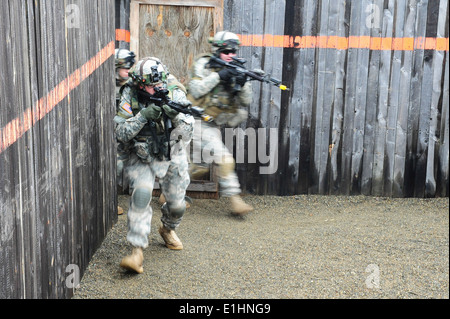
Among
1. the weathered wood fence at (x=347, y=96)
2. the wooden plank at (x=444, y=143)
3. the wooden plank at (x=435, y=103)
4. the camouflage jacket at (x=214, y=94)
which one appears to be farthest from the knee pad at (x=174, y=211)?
the wooden plank at (x=444, y=143)

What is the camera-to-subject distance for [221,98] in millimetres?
7031

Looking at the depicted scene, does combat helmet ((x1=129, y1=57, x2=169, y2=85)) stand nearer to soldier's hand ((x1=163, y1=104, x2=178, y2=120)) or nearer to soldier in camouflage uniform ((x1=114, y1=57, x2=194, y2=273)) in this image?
soldier in camouflage uniform ((x1=114, y1=57, x2=194, y2=273))

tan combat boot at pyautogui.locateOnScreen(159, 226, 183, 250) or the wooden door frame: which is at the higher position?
the wooden door frame

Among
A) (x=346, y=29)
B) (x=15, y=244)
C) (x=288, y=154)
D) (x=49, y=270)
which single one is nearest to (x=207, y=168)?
(x=288, y=154)

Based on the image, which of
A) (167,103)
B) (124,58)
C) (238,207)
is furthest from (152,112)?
(238,207)

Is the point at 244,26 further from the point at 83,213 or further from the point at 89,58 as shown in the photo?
the point at 83,213

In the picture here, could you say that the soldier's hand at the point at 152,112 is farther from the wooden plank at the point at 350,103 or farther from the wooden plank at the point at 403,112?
the wooden plank at the point at 403,112

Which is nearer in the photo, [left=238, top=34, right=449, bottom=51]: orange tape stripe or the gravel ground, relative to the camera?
the gravel ground

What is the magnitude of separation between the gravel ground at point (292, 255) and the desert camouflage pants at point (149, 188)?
1.16ft

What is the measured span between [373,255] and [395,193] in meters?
2.34

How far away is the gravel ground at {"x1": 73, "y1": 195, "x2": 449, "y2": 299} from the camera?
5.01 metres

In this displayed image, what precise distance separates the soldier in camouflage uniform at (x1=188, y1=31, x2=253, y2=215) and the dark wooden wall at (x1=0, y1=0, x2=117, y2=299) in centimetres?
109

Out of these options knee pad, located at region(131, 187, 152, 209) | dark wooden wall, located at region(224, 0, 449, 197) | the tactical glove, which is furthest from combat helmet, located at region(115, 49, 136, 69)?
knee pad, located at region(131, 187, 152, 209)

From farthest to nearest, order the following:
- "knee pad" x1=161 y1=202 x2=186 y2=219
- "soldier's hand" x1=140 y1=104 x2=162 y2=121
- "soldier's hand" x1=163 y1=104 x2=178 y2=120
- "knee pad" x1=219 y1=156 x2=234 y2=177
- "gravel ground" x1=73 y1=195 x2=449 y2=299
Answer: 1. "knee pad" x1=219 y1=156 x2=234 y2=177
2. "knee pad" x1=161 y1=202 x2=186 y2=219
3. "soldier's hand" x1=163 y1=104 x2=178 y2=120
4. "soldier's hand" x1=140 y1=104 x2=162 y2=121
5. "gravel ground" x1=73 y1=195 x2=449 y2=299
